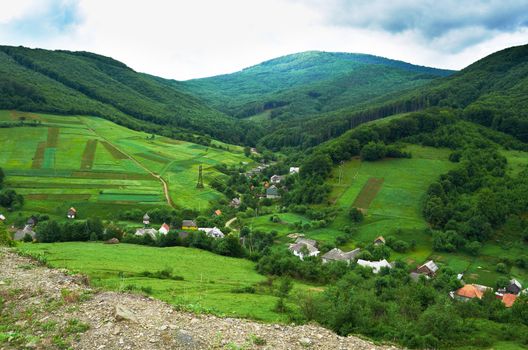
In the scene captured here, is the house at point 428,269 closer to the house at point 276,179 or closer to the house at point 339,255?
the house at point 339,255

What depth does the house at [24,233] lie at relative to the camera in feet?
214

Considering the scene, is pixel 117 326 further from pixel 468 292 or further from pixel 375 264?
pixel 375 264

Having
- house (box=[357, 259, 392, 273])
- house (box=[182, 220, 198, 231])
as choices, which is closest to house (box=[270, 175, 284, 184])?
house (box=[182, 220, 198, 231])

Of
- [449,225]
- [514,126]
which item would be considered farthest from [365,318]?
[514,126]

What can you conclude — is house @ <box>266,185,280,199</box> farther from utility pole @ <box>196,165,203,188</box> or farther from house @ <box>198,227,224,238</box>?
house @ <box>198,227,224,238</box>

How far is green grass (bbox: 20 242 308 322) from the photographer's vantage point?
96.7ft

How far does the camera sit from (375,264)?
196 ft

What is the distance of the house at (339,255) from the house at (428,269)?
9720 mm

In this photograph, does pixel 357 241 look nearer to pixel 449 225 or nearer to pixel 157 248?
pixel 449 225

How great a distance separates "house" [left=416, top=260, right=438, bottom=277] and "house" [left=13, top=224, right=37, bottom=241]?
5794cm

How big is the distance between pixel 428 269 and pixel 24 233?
6340 centimetres

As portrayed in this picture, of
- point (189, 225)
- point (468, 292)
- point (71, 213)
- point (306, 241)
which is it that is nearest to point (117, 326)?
point (468, 292)

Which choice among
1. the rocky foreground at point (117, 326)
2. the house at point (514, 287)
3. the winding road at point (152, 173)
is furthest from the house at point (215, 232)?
the rocky foreground at point (117, 326)

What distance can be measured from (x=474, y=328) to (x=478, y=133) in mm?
94443
